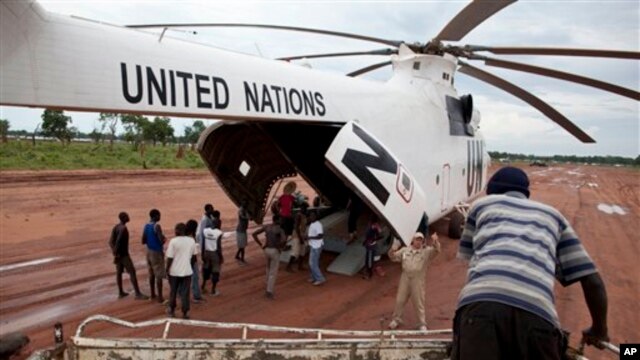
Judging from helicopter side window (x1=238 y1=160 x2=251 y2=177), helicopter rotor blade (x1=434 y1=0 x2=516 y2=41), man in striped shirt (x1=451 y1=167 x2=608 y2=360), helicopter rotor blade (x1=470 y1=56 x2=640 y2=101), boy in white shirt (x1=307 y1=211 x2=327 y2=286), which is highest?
helicopter rotor blade (x1=434 y1=0 x2=516 y2=41)

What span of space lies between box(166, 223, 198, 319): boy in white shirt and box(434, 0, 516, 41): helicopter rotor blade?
6.37m

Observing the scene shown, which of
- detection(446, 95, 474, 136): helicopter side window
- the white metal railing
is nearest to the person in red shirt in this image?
detection(446, 95, 474, 136): helicopter side window

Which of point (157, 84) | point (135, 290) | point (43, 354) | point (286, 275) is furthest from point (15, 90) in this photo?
point (286, 275)

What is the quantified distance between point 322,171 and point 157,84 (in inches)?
298

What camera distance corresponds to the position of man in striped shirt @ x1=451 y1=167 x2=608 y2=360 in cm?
244

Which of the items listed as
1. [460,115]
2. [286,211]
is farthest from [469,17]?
[286,211]

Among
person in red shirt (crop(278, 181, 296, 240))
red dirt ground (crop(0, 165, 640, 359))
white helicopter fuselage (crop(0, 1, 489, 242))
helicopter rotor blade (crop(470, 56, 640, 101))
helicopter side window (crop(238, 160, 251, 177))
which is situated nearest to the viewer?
white helicopter fuselage (crop(0, 1, 489, 242))

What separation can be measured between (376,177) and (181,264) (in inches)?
137

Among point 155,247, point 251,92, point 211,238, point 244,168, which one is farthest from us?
point 244,168

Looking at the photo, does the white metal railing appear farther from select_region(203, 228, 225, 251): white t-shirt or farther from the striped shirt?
select_region(203, 228, 225, 251): white t-shirt

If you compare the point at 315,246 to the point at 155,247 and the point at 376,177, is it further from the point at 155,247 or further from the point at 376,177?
the point at 155,247

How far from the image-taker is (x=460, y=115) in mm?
13914

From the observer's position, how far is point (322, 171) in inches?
497

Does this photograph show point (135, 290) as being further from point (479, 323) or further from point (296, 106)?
point (479, 323)
